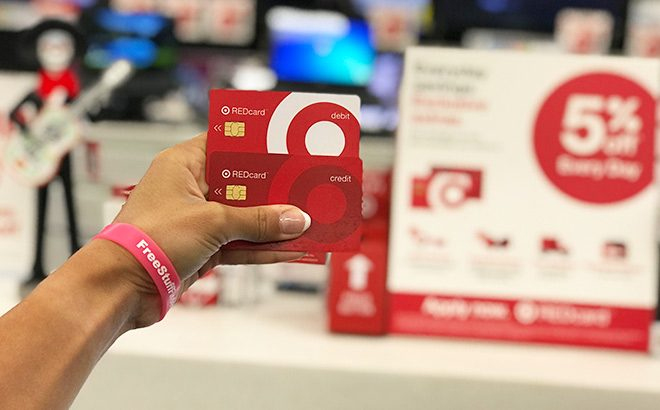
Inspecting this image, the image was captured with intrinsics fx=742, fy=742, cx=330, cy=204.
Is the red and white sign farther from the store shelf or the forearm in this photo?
the forearm

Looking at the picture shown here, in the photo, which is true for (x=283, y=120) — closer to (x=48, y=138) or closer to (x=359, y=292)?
(x=359, y=292)

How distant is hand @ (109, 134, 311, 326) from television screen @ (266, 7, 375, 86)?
3.46m

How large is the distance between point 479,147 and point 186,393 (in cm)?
65

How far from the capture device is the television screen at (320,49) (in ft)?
14.1

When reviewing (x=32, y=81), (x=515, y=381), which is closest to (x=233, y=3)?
(x=32, y=81)

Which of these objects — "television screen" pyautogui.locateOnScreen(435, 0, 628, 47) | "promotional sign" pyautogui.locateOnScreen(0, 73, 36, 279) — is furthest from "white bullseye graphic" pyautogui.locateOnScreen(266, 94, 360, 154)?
"television screen" pyautogui.locateOnScreen(435, 0, 628, 47)

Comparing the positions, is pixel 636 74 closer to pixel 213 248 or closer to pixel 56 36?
pixel 213 248

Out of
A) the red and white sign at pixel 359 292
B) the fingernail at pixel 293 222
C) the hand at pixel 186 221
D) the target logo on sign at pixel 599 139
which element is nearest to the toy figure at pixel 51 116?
the red and white sign at pixel 359 292

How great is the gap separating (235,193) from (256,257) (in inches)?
4.2

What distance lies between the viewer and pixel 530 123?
4.35 feet

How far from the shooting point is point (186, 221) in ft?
2.75

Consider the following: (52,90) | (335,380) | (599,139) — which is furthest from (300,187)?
(52,90)

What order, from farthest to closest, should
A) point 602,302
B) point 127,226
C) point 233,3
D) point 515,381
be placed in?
point 233,3 < point 602,302 < point 515,381 < point 127,226

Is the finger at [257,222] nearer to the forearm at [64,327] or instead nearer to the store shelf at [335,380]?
the forearm at [64,327]
